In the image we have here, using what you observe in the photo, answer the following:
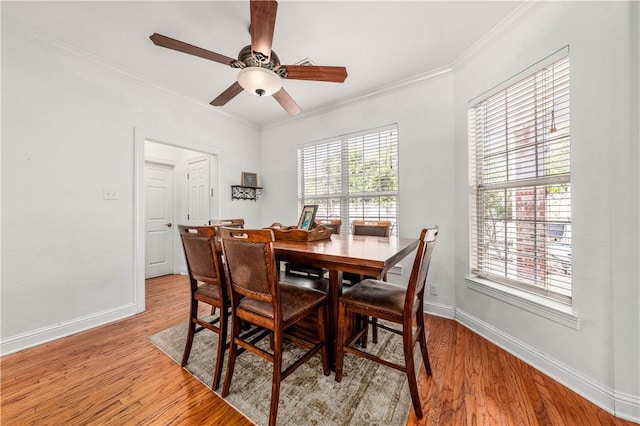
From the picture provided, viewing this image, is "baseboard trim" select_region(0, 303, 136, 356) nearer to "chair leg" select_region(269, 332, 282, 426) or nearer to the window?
"chair leg" select_region(269, 332, 282, 426)

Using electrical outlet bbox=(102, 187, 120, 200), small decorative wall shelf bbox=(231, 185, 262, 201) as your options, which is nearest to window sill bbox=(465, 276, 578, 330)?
small decorative wall shelf bbox=(231, 185, 262, 201)

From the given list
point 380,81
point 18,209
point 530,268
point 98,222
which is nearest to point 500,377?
point 530,268

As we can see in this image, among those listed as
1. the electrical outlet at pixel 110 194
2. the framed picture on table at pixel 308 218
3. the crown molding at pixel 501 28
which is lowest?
the framed picture on table at pixel 308 218

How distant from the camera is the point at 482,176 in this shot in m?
2.32

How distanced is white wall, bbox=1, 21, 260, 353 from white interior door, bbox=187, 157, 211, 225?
1.11 m

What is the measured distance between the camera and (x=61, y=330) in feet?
7.25

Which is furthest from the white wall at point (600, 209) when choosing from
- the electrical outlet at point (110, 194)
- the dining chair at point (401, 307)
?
the electrical outlet at point (110, 194)

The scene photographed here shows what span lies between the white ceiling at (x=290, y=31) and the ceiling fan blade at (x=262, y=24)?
1.54ft

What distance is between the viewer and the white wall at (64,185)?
200 centimetres

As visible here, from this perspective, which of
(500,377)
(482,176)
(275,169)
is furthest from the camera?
(275,169)

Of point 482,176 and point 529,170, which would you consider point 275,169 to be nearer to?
point 482,176

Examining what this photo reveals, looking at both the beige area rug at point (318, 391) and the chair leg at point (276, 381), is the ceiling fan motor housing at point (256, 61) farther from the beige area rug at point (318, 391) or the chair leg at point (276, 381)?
the beige area rug at point (318, 391)

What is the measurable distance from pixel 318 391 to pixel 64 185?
288 cm

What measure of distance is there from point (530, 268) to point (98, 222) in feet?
13.1
